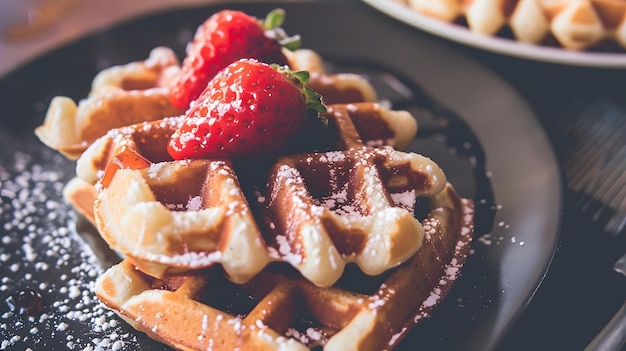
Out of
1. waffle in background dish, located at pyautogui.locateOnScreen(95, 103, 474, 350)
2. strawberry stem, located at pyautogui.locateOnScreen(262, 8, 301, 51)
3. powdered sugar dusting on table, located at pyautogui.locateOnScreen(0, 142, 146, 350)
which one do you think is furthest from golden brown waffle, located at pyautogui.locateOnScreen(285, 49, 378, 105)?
powdered sugar dusting on table, located at pyautogui.locateOnScreen(0, 142, 146, 350)

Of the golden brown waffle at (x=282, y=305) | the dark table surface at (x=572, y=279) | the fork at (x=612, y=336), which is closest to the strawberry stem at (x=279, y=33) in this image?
the golden brown waffle at (x=282, y=305)

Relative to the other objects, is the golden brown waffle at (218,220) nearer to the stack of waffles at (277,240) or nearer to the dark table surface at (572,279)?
the stack of waffles at (277,240)

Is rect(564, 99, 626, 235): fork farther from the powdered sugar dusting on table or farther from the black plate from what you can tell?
the powdered sugar dusting on table

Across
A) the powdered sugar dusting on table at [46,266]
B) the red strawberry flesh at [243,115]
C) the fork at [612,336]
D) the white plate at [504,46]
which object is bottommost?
the powdered sugar dusting on table at [46,266]

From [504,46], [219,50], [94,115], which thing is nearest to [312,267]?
[219,50]

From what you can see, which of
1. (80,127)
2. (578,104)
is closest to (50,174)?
(80,127)

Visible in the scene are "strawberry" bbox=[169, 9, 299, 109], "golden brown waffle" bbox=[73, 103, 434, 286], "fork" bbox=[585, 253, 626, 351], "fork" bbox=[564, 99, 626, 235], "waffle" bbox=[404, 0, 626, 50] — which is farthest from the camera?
"waffle" bbox=[404, 0, 626, 50]

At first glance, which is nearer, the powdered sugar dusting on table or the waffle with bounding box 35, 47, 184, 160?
the powdered sugar dusting on table
